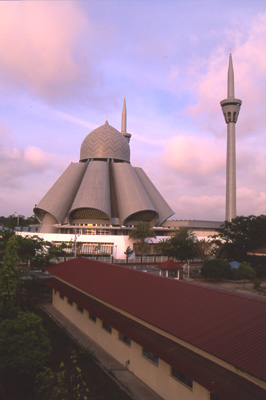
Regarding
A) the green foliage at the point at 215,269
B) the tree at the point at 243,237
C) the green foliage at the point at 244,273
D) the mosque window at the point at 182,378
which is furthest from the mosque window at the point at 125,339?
the tree at the point at 243,237

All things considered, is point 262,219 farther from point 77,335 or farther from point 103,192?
point 77,335

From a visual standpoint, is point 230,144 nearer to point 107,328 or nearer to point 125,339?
point 107,328

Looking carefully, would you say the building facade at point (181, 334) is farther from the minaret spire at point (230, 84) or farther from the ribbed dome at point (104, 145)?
the minaret spire at point (230, 84)

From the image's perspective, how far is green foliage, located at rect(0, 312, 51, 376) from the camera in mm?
12664

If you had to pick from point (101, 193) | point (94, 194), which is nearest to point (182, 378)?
point (94, 194)

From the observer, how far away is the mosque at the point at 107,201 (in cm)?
5888

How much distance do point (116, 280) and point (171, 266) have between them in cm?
1503

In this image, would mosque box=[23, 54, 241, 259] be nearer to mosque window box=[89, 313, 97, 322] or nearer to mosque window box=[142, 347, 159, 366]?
mosque window box=[89, 313, 97, 322]

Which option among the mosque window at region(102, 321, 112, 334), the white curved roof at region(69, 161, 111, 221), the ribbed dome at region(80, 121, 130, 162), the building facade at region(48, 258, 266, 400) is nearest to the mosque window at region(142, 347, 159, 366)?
the building facade at region(48, 258, 266, 400)

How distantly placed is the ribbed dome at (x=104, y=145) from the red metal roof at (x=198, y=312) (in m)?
63.1

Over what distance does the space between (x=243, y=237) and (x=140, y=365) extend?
3834 centimetres

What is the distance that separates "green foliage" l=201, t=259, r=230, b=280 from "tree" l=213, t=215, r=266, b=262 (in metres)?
6.90

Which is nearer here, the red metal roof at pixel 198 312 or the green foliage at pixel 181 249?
the red metal roof at pixel 198 312

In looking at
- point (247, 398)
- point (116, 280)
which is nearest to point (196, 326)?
point (247, 398)
